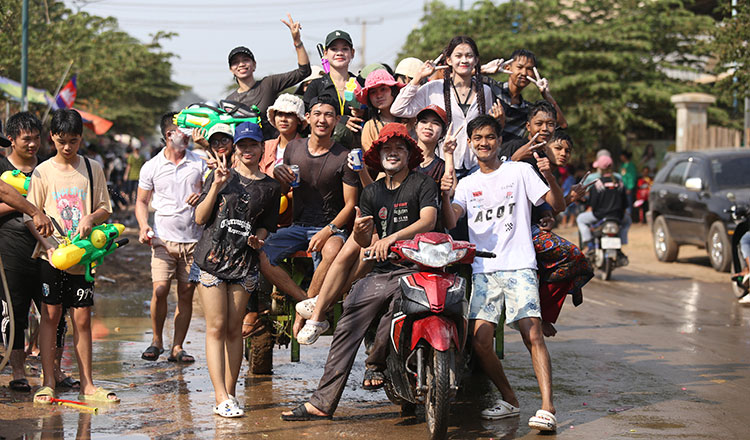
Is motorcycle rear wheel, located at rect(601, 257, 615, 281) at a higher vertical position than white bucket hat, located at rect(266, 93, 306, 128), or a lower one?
lower

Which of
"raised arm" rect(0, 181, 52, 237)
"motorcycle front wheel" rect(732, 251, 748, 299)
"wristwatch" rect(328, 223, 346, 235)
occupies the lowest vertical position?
"motorcycle front wheel" rect(732, 251, 748, 299)

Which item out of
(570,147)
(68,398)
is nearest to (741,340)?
(570,147)

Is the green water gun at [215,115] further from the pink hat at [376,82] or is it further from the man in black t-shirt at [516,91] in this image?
the man in black t-shirt at [516,91]

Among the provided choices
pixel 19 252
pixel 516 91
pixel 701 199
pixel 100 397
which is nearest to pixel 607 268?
pixel 701 199

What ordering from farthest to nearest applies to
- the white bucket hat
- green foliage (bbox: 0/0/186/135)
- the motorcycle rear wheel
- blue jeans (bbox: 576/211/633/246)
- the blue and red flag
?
the blue and red flag < green foliage (bbox: 0/0/186/135) < blue jeans (bbox: 576/211/633/246) < the motorcycle rear wheel < the white bucket hat

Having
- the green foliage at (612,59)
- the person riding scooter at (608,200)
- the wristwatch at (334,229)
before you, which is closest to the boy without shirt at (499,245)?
the wristwatch at (334,229)

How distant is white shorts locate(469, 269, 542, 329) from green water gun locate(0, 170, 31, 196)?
3488mm

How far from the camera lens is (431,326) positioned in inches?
233

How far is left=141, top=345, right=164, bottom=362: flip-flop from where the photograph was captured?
8.39 metres

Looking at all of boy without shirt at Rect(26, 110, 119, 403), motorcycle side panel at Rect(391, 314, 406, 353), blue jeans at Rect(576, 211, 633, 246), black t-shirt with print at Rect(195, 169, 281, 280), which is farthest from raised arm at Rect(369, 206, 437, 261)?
blue jeans at Rect(576, 211, 633, 246)

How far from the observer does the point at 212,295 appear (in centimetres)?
657

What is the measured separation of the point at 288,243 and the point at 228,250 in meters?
0.69

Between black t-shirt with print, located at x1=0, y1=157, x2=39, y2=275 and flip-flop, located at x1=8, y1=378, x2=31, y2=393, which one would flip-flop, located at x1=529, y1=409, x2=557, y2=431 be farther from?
black t-shirt with print, located at x1=0, y1=157, x2=39, y2=275

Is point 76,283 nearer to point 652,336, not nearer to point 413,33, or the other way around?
point 652,336
